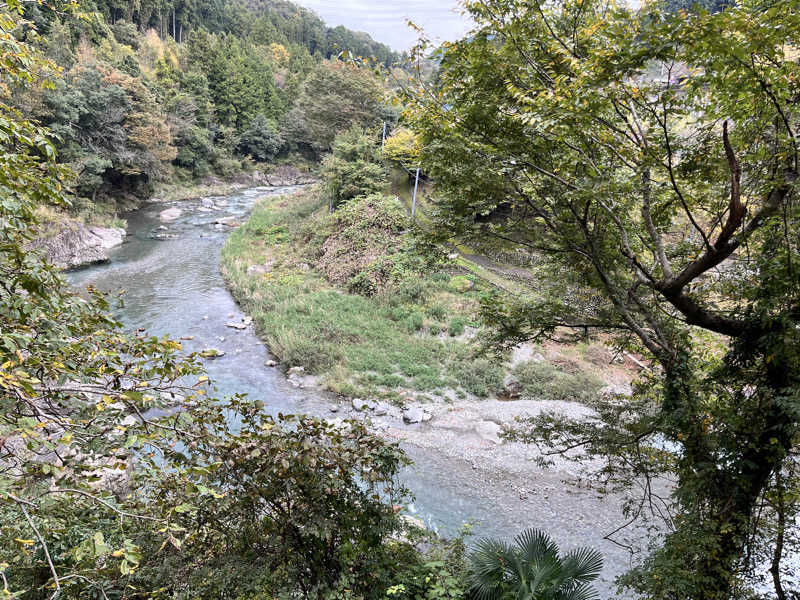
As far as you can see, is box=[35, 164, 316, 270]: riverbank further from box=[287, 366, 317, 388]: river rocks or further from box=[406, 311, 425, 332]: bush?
box=[406, 311, 425, 332]: bush

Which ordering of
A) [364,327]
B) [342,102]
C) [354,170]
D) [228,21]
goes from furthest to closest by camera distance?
[228,21]
[342,102]
[354,170]
[364,327]

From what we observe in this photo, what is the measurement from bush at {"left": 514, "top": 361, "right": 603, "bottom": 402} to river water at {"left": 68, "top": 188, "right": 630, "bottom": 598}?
10.3 feet

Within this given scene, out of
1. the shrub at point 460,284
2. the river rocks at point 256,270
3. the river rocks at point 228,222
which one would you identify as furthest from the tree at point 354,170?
the river rocks at point 228,222

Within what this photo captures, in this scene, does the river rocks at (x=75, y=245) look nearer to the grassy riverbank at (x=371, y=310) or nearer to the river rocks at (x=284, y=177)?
the grassy riverbank at (x=371, y=310)

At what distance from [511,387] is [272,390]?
22.6ft

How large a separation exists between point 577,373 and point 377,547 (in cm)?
1035

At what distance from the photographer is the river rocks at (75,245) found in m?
17.9

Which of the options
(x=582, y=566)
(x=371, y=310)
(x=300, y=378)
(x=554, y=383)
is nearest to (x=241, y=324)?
(x=300, y=378)

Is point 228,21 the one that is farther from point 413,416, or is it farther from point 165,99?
point 413,416

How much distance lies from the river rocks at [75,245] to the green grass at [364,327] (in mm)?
5559

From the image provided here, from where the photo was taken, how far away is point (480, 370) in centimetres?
1272

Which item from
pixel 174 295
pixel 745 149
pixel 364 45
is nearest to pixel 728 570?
pixel 745 149

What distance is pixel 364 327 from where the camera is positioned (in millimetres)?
14961

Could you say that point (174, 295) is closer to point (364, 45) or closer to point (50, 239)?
point (50, 239)
